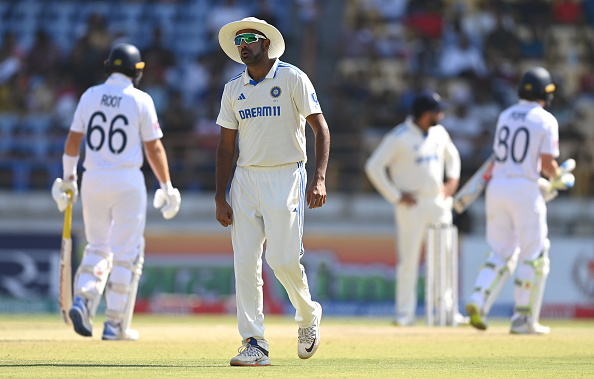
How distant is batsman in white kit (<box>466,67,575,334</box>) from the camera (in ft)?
34.4

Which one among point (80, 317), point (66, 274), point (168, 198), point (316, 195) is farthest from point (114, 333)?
point (316, 195)

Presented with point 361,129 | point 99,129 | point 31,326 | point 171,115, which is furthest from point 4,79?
point 99,129

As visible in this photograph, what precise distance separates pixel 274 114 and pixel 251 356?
161cm

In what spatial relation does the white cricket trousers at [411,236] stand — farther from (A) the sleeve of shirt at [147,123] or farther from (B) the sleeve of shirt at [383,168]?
(A) the sleeve of shirt at [147,123]

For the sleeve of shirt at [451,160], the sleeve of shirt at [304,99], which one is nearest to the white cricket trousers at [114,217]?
the sleeve of shirt at [304,99]

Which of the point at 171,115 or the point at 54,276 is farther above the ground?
the point at 171,115

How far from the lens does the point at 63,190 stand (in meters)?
9.76

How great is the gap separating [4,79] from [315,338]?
13.2 metres

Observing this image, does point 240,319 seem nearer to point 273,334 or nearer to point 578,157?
point 273,334

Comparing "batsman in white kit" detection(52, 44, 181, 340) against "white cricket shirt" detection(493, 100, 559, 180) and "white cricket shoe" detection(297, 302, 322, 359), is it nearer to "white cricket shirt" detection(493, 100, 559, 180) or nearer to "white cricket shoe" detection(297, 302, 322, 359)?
"white cricket shoe" detection(297, 302, 322, 359)

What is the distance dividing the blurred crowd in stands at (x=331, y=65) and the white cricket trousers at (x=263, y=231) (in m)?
9.63

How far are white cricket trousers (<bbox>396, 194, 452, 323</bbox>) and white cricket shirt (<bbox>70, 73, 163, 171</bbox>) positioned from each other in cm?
397

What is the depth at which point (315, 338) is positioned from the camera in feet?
25.1

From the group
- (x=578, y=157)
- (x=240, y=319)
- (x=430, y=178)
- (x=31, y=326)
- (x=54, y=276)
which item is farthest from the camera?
(x=578, y=157)
